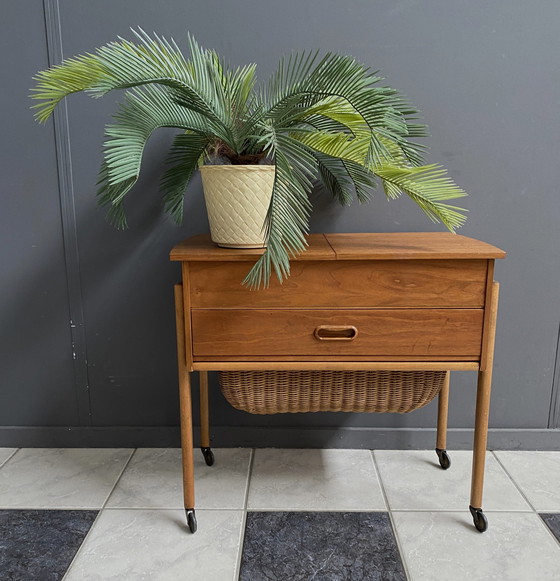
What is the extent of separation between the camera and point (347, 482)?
169 centimetres

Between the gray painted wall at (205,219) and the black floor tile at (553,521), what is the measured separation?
39 centimetres

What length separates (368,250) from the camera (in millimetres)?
1334

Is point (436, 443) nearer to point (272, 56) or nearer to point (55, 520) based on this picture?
point (55, 520)

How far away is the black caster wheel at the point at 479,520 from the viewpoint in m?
1.44

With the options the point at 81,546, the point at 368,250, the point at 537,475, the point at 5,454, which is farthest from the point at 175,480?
the point at 537,475

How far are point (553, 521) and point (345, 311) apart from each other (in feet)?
3.00

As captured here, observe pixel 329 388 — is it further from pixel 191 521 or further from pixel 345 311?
pixel 191 521

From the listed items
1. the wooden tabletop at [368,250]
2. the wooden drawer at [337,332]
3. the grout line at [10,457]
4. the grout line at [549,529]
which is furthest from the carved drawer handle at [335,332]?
the grout line at [10,457]

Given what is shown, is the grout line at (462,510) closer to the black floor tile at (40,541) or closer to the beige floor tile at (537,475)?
the beige floor tile at (537,475)

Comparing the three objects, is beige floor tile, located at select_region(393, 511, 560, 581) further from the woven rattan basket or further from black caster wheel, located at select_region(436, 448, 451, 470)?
the woven rattan basket

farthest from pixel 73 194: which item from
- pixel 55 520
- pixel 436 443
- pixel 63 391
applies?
pixel 436 443

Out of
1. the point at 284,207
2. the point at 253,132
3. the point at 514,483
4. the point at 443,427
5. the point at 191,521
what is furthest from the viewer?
the point at 443,427

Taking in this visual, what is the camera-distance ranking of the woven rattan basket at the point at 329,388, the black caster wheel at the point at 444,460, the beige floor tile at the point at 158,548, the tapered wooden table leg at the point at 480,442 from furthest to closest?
the black caster wheel at the point at 444,460, the woven rattan basket at the point at 329,388, the tapered wooden table leg at the point at 480,442, the beige floor tile at the point at 158,548

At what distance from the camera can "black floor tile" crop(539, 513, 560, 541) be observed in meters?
1.45
